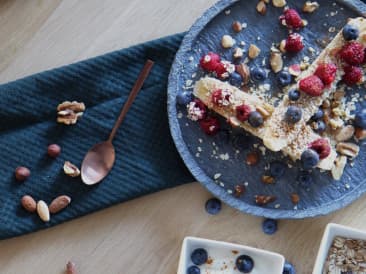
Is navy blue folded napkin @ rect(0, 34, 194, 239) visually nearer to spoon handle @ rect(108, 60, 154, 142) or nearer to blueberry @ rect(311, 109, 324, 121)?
spoon handle @ rect(108, 60, 154, 142)

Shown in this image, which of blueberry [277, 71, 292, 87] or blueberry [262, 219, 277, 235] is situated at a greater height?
blueberry [277, 71, 292, 87]

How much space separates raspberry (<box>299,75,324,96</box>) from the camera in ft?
4.54

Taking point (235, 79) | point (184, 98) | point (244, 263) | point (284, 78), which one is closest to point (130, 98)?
point (184, 98)

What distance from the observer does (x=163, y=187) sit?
1472 millimetres

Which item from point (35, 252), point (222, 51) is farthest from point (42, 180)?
point (222, 51)

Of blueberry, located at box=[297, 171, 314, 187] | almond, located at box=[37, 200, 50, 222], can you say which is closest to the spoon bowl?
almond, located at box=[37, 200, 50, 222]

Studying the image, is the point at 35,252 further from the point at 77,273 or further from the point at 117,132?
the point at 117,132

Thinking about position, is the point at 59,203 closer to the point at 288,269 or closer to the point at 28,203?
the point at 28,203

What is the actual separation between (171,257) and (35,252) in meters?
0.33

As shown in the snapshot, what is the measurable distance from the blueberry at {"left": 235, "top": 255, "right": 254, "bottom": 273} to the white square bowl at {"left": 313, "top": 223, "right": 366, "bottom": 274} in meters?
0.15

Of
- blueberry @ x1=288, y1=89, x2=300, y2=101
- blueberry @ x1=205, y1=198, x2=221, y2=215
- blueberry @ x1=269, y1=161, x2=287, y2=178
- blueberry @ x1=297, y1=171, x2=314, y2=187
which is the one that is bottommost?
blueberry @ x1=205, y1=198, x2=221, y2=215

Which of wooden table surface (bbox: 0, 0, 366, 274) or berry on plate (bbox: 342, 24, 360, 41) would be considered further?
wooden table surface (bbox: 0, 0, 366, 274)

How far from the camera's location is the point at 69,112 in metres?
1.48

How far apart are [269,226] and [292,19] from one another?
482 millimetres
